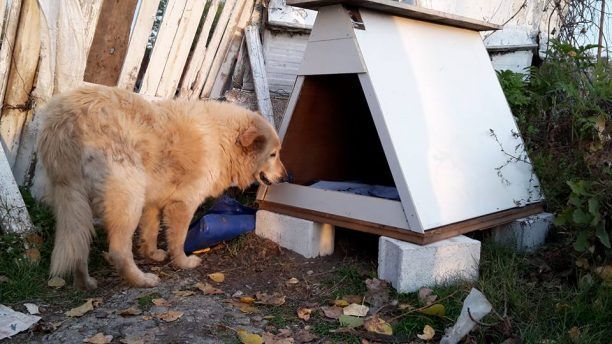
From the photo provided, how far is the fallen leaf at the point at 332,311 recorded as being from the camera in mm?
2862

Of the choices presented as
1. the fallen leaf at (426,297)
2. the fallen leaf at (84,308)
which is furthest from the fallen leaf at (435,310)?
the fallen leaf at (84,308)

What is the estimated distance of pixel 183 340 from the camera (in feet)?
8.29

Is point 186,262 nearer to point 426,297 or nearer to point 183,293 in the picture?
point 183,293

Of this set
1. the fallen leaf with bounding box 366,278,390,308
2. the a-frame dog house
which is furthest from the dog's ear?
the fallen leaf with bounding box 366,278,390,308

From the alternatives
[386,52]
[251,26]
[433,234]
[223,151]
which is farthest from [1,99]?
[433,234]

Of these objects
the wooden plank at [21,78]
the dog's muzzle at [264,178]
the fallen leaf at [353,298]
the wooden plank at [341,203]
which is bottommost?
the fallen leaf at [353,298]

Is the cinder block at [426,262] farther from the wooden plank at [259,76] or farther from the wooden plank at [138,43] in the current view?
the wooden plank at [138,43]

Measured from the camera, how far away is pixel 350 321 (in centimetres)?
277

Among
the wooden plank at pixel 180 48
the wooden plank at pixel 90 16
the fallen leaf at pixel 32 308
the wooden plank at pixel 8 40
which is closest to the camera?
the fallen leaf at pixel 32 308

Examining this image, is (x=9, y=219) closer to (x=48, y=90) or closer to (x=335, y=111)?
(x=48, y=90)

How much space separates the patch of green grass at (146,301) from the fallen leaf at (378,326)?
49.3 inches

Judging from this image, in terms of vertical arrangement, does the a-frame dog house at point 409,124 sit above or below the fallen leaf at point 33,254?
above

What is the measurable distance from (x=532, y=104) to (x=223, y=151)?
354 cm

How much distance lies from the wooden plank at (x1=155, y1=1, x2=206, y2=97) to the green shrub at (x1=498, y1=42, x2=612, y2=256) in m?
3.32
